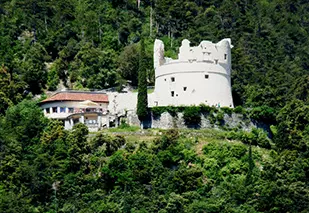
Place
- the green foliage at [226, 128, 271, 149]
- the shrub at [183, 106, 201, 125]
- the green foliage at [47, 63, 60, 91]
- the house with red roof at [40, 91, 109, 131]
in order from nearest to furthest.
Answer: the green foliage at [226, 128, 271, 149], the shrub at [183, 106, 201, 125], the house with red roof at [40, 91, 109, 131], the green foliage at [47, 63, 60, 91]

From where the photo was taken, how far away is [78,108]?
222 ft

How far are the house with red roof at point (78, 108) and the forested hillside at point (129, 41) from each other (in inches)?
168

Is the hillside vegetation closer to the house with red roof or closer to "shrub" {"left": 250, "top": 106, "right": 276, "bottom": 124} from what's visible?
"shrub" {"left": 250, "top": 106, "right": 276, "bottom": 124}

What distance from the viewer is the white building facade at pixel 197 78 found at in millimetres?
66062

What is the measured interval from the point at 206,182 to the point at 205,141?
6066 millimetres

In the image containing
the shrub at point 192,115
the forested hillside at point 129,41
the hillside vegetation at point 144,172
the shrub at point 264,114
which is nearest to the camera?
the hillside vegetation at point 144,172

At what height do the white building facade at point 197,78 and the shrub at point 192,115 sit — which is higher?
the white building facade at point 197,78

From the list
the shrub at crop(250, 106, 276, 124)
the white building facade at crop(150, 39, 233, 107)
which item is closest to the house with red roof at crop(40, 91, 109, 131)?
the white building facade at crop(150, 39, 233, 107)

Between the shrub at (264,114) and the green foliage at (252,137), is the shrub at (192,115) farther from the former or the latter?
the shrub at (264,114)

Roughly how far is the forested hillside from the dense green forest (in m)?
0.17

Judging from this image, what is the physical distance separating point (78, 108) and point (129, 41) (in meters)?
23.3

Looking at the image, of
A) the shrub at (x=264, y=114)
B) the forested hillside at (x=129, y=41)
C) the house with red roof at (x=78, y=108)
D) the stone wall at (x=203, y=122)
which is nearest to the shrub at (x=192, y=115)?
the stone wall at (x=203, y=122)

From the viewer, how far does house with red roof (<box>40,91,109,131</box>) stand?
66000 mm

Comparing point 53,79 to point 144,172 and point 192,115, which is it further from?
point 144,172
